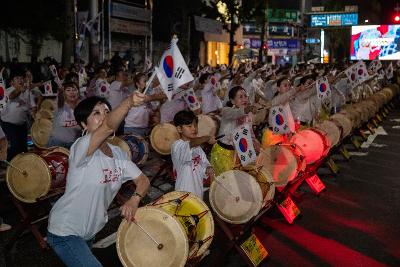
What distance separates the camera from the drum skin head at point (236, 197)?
548 centimetres

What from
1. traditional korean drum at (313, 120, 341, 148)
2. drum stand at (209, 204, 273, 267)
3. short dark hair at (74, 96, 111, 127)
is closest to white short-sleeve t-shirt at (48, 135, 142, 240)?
short dark hair at (74, 96, 111, 127)

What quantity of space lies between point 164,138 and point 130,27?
20.9 meters

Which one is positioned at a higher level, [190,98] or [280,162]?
[190,98]

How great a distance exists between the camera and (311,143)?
8.38 m

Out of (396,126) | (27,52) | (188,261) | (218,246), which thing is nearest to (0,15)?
(27,52)

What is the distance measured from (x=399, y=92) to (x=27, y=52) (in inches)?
705

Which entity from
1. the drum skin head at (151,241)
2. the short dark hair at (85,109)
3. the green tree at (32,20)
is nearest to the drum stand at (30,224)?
the drum skin head at (151,241)

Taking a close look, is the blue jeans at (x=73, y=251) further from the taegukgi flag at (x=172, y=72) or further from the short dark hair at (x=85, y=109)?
the taegukgi flag at (x=172, y=72)

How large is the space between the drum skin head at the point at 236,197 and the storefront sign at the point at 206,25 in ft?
89.9

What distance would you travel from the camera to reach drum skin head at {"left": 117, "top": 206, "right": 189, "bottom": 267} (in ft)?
13.0

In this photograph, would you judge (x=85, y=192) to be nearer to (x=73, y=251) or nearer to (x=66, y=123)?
(x=73, y=251)

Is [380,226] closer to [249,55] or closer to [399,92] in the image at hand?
[399,92]

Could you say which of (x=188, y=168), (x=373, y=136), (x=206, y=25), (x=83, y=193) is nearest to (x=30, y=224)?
(x=188, y=168)

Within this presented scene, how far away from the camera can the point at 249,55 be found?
42250mm
